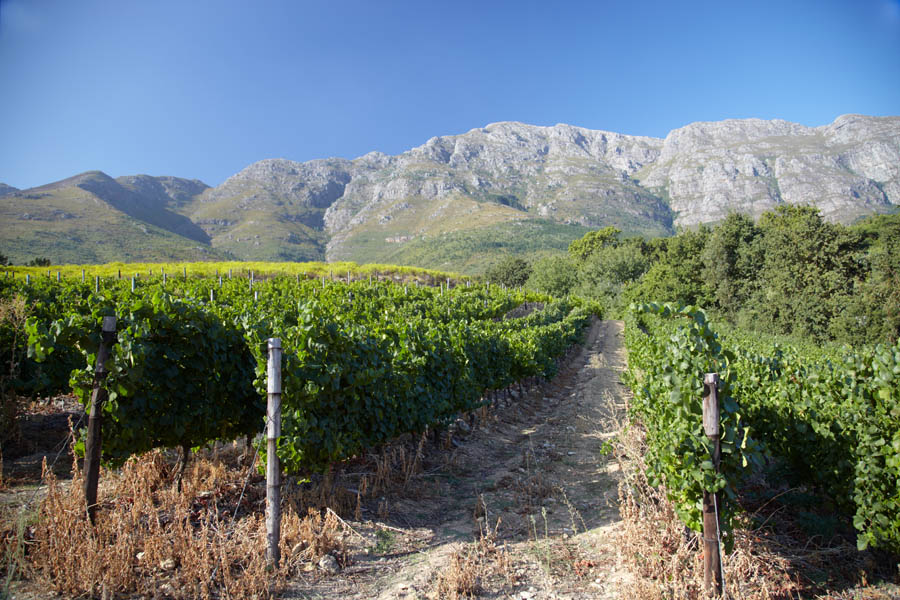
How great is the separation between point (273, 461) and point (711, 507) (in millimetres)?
3769

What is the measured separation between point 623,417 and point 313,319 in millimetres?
8432

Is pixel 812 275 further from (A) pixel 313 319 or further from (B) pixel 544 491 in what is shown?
(A) pixel 313 319

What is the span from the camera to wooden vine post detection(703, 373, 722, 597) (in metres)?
3.52

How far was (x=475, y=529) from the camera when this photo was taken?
5141mm

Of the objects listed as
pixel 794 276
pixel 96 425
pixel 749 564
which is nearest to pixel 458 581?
pixel 749 564

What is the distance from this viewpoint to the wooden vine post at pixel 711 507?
352cm

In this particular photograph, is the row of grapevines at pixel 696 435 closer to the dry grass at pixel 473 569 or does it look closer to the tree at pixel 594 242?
the dry grass at pixel 473 569

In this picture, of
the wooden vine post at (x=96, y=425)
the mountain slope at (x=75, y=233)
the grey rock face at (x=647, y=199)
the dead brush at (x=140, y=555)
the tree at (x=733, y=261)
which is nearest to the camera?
the dead brush at (x=140, y=555)

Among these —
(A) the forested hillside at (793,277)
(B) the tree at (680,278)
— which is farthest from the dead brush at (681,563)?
(B) the tree at (680,278)

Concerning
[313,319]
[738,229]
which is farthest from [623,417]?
[738,229]

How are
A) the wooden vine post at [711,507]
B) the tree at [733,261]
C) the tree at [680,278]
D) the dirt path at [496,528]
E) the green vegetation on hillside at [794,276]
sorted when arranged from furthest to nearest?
the tree at [680,278] < the tree at [733,261] < the green vegetation on hillside at [794,276] < the dirt path at [496,528] < the wooden vine post at [711,507]

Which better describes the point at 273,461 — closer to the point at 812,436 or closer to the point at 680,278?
the point at 812,436

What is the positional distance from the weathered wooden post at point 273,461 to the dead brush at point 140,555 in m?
0.12

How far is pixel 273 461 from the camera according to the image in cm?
404
